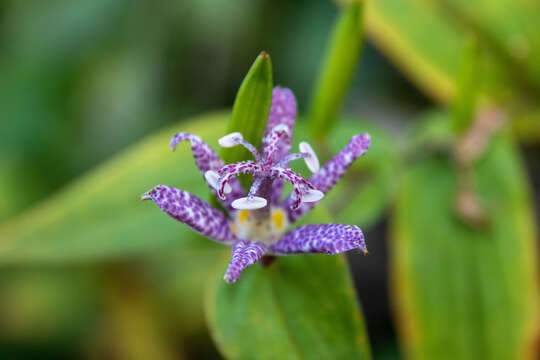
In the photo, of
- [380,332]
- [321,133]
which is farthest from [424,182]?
[380,332]

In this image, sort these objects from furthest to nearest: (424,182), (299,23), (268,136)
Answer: (299,23), (424,182), (268,136)

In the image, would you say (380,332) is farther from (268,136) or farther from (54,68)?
(54,68)

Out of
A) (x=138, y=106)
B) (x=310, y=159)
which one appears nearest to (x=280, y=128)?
(x=310, y=159)

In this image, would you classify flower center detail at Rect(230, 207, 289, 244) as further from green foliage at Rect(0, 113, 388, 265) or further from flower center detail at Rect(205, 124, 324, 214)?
green foliage at Rect(0, 113, 388, 265)

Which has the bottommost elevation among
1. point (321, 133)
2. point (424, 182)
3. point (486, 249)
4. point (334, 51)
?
point (486, 249)

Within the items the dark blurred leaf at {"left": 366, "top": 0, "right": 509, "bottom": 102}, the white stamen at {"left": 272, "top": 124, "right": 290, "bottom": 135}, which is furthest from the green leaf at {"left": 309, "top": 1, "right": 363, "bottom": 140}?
the dark blurred leaf at {"left": 366, "top": 0, "right": 509, "bottom": 102}

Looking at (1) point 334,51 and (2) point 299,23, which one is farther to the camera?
(2) point 299,23
